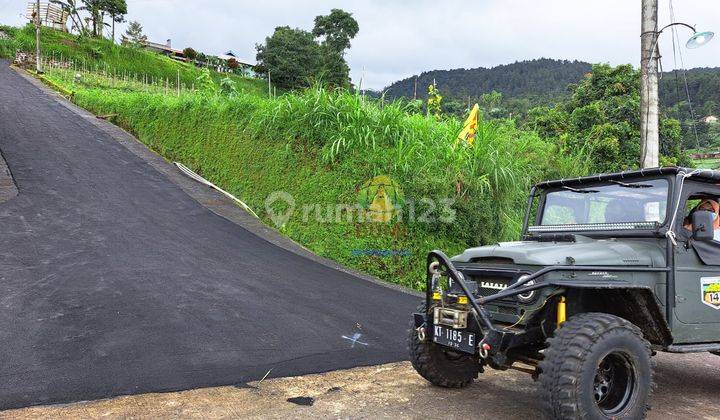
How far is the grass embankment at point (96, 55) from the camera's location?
123 ft

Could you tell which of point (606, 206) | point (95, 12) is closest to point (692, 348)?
point (606, 206)

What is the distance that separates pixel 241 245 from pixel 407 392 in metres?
5.43

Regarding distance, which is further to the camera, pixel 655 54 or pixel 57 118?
pixel 57 118

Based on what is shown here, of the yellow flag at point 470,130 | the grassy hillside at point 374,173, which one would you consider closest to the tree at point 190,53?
the grassy hillside at point 374,173

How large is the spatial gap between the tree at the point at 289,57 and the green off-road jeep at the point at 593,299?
2087 inches

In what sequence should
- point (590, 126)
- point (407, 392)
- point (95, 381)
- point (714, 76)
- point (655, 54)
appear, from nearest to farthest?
1. point (95, 381)
2. point (407, 392)
3. point (655, 54)
4. point (590, 126)
5. point (714, 76)

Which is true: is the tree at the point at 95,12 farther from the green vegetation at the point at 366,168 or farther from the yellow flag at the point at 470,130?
the yellow flag at the point at 470,130

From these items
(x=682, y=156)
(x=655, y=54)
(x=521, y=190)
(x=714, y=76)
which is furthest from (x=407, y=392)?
(x=714, y=76)

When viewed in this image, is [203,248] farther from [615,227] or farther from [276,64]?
[276,64]

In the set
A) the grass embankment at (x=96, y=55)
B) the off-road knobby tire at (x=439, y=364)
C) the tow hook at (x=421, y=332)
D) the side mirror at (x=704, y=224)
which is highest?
the grass embankment at (x=96, y=55)

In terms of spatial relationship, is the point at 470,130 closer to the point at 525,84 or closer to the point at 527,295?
the point at 527,295

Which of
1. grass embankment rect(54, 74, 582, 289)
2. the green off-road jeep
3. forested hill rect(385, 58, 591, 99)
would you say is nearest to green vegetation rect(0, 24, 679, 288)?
grass embankment rect(54, 74, 582, 289)

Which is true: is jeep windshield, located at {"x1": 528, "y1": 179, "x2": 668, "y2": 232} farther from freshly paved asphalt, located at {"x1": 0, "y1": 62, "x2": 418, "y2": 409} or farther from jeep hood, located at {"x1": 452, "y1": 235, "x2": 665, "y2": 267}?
freshly paved asphalt, located at {"x1": 0, "y1": 62, "x2": 418, "y2": 409}

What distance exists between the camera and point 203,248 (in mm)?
8758
